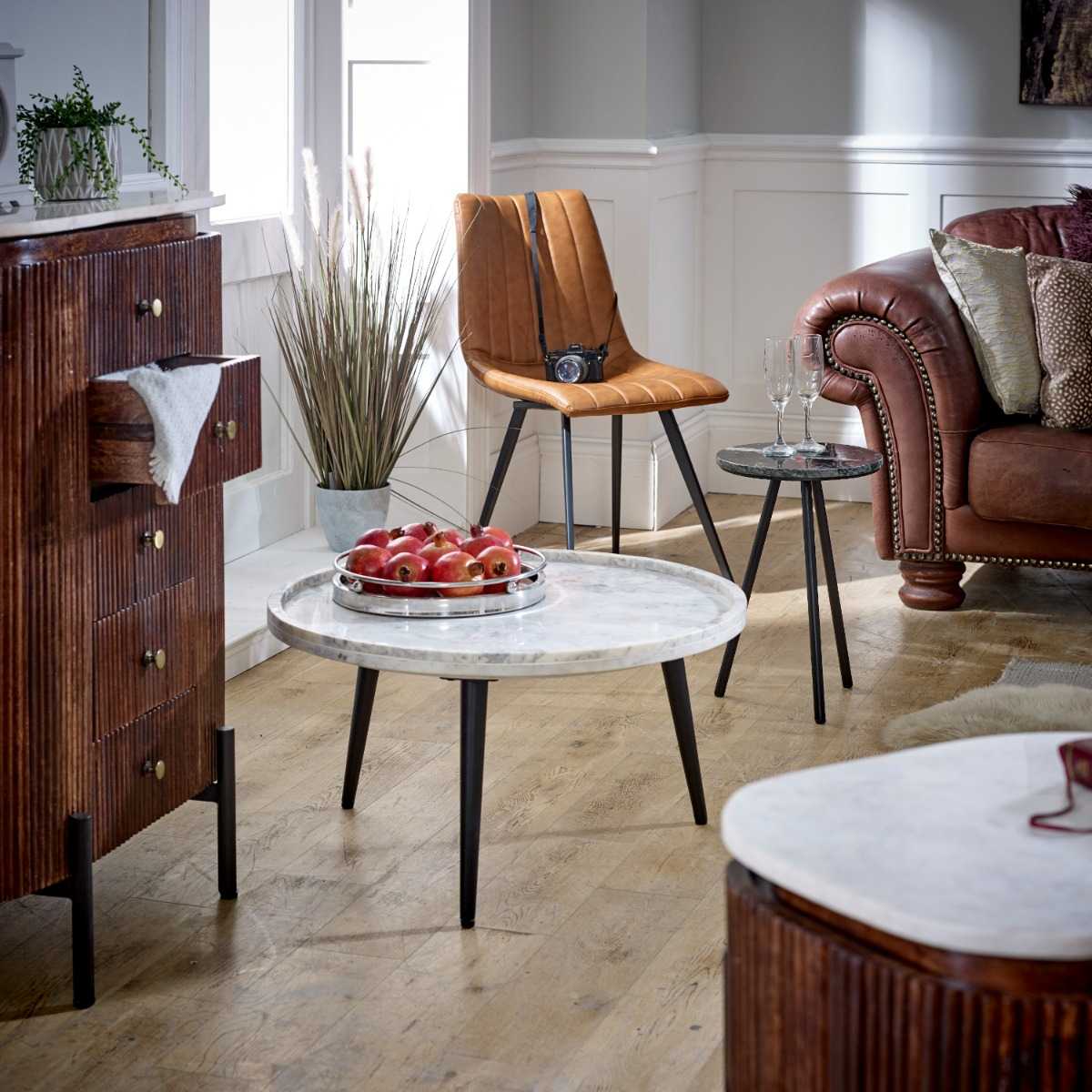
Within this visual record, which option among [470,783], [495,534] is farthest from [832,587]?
[470,783]

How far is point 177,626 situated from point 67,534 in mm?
317

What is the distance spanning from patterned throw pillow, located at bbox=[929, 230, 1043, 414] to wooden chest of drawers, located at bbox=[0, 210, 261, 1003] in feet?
7.34

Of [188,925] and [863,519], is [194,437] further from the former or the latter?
[863,519]

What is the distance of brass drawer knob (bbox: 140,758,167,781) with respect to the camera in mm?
2307

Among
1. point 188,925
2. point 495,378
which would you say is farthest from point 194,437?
point 495,378

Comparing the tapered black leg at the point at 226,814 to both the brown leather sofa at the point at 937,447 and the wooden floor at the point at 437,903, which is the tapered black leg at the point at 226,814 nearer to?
the wooden floor at the point at 437,903

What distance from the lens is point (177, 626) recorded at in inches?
93.4

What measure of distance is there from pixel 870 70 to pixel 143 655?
3836 millimetres

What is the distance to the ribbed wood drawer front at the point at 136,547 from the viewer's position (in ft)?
7.13

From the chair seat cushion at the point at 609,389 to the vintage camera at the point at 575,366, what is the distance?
34 millimetres

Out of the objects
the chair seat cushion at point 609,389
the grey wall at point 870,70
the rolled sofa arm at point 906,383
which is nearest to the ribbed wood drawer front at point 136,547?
the chair seat cushion at point 609,389

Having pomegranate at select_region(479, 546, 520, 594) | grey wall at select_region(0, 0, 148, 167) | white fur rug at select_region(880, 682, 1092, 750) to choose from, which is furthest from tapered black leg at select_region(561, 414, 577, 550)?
pomegranate at select_region(479, 546, 520, 594)

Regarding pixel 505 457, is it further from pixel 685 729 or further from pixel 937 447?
pixel 685 729

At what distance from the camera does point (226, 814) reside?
2436 millimetres
